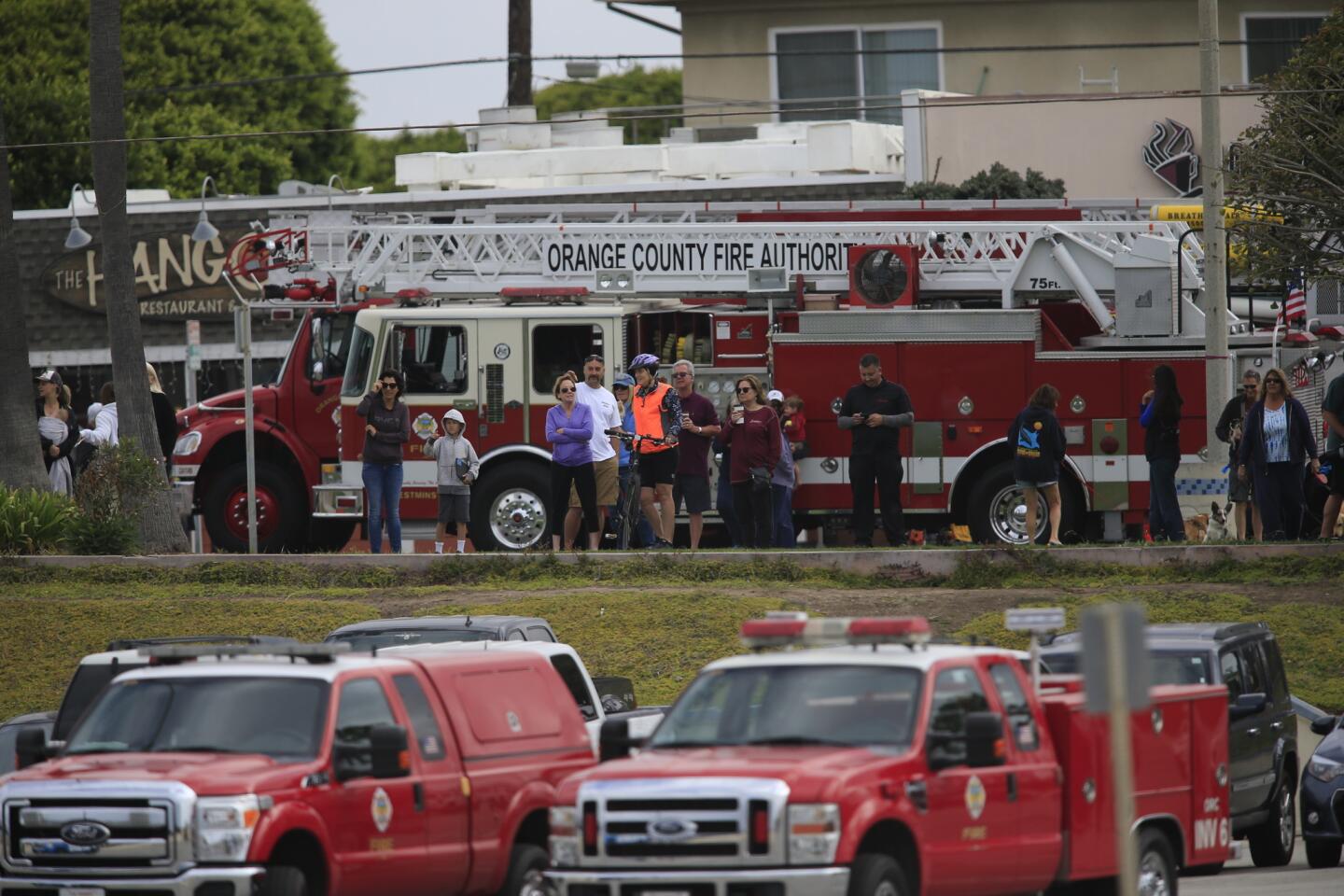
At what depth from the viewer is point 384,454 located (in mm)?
20609

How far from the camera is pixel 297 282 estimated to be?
22.9 metres

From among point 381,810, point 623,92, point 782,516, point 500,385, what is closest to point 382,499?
point 500,385

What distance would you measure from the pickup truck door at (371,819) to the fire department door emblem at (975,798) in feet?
8.21

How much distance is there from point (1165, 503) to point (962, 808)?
1166 cm

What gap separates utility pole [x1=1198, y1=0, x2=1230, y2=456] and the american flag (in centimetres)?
144

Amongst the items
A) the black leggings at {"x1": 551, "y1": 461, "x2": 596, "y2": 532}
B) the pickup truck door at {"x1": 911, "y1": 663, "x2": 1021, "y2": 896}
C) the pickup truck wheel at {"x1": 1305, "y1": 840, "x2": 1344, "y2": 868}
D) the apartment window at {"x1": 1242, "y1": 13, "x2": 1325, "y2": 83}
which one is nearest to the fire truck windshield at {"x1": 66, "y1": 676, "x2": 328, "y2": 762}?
the pickup truck door at {"x1": 911, "y1": 663, "x2": 1021, "y2": 896}

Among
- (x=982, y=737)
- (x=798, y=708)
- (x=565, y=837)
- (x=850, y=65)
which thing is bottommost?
(x=565, y=837)

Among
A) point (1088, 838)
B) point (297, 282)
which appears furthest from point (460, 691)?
point (297, 282)

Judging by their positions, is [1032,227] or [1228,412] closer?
[1228,412]

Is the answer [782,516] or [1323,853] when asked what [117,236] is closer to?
[782,516]

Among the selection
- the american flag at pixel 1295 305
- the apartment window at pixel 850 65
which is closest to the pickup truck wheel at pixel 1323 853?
the american flag at pixel 1295 305

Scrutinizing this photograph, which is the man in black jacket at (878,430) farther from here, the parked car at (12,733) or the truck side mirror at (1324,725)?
the parked car at (12,733)

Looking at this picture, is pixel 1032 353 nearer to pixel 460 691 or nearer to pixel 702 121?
pixel 460 691

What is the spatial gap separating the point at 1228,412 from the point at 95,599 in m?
10.6
